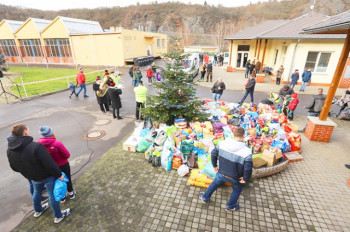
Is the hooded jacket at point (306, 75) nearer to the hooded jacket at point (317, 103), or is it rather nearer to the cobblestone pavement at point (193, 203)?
the hooded jacket at point (317, 103)

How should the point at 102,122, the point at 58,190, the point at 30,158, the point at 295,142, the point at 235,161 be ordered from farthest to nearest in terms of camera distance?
the point at 102,122
the point at 295,142
the point at 235,161
the point at 58,190
the point at 30,158

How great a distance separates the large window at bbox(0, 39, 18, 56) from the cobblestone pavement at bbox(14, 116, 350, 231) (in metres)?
39.0

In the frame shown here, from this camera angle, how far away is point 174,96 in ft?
20.5

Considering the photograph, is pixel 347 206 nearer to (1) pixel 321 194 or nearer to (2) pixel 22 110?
(1) pixel 321 194

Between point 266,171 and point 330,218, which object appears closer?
point 330,218

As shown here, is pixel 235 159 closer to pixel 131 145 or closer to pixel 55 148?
pixel 55 148

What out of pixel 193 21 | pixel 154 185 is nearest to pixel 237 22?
pixel 193 21

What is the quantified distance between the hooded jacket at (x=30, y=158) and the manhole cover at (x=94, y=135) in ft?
12.3

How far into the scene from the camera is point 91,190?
13.8 feet

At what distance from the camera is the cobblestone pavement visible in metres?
3.36

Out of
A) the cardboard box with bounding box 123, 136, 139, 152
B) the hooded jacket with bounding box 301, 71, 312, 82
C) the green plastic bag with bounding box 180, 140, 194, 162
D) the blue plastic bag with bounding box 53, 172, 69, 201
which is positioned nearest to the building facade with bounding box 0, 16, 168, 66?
the hooded jacket with bounding box 301, 71, 312, 82

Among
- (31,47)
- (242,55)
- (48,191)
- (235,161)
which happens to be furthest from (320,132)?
(31,47)

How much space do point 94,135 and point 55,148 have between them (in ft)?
12.2

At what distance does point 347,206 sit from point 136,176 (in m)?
4.62
